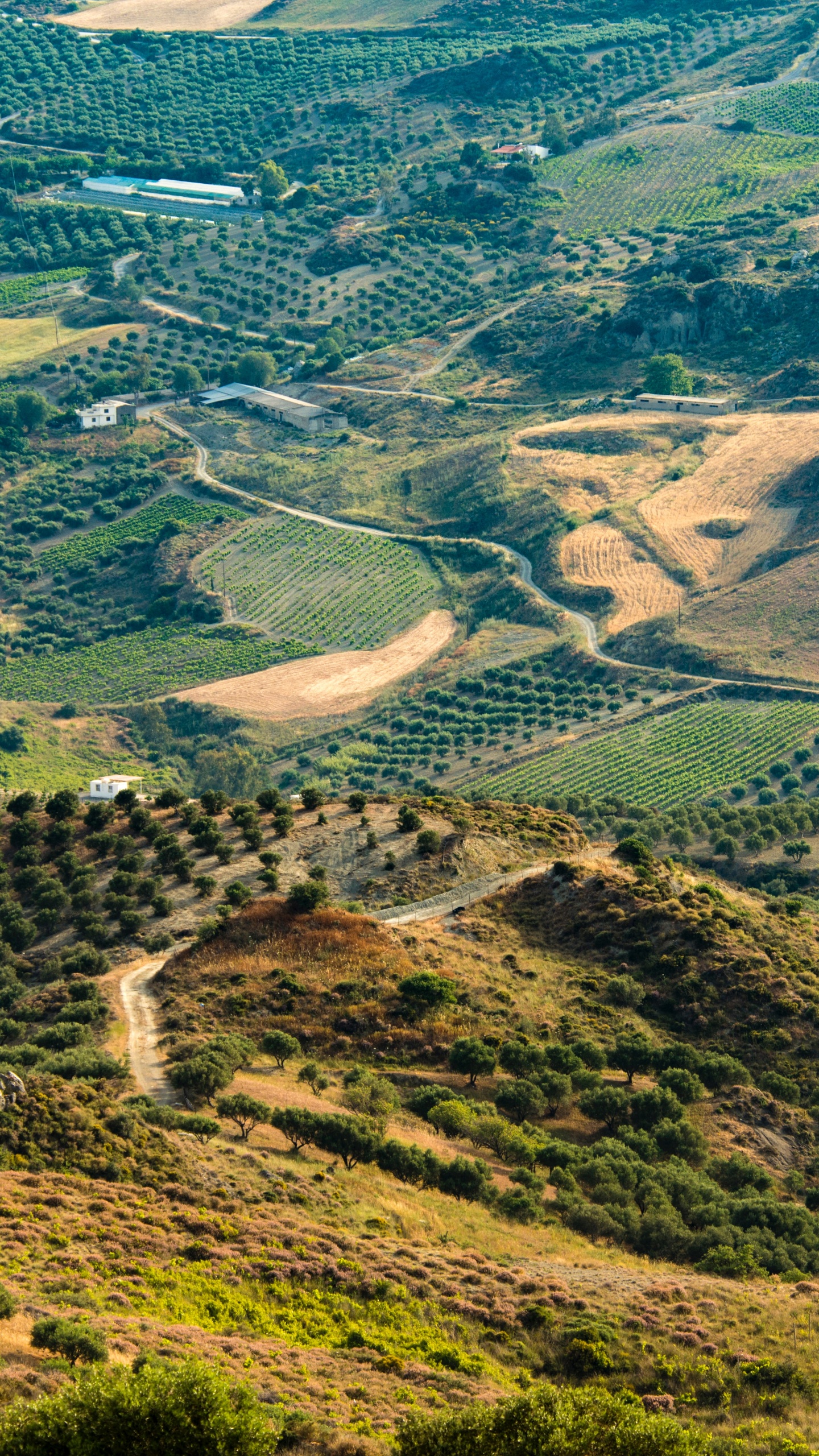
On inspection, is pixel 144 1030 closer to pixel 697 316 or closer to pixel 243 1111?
pixel 243 1111

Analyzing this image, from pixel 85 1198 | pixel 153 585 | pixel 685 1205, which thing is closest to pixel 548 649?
pixel 153 585

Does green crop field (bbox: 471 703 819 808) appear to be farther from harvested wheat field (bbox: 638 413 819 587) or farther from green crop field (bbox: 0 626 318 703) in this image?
green crop field (bbox: 0 626 318 703)

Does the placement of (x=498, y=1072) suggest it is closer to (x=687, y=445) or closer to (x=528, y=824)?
(x=528, y=824)

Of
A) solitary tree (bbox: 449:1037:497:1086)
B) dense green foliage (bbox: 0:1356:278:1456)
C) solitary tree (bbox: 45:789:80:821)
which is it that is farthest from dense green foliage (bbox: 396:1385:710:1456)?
solitary tree (bbox: 45:789:80:821)

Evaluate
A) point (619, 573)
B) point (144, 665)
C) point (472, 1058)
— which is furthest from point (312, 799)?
point (619, 573)

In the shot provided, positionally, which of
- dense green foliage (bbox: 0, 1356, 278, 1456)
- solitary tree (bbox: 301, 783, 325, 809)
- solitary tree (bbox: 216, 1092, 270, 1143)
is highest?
dense green foliage (bbox: 0, 1356, 278, 1456)

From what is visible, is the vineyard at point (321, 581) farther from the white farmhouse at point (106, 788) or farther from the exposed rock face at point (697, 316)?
the white farmhouse at point (106, 788)

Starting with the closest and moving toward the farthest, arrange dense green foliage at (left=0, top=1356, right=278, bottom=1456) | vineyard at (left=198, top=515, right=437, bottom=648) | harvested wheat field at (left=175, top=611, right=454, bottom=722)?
dense green foliage at (left=0, top=1356, right=278, bottom=1456) → harvested wheat field at (left=175, top=611, right=454, bottom=722) → vineyard at (left=198, top=515, right=437, bottom=648)
